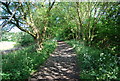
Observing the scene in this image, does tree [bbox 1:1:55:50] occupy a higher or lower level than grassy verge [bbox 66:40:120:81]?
higher

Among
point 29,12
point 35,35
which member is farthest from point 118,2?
point 35,35

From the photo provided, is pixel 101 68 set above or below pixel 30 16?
below

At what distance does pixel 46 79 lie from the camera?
428 centimetres

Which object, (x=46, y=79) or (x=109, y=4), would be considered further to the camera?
(x=109, y=4)

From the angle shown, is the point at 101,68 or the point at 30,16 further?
the point at 30,16

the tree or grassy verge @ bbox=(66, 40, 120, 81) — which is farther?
the tree

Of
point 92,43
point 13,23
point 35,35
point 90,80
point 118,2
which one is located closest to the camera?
point 90,80

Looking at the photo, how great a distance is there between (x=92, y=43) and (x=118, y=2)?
18.5 feet

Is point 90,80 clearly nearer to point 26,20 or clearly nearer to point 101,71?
point 101,71

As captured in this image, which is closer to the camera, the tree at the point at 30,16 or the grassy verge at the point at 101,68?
the grassy verge at the point at 101,68

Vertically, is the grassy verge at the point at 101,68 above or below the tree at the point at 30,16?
below

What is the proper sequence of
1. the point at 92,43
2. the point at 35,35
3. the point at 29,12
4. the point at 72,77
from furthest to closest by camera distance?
the point at 92,43, the point at 35,35, the point at 29,12, the point at 72,77

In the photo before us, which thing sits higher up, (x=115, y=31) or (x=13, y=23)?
(x=13, y=23)

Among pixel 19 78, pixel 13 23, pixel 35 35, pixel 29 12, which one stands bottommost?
pixel 19 78
